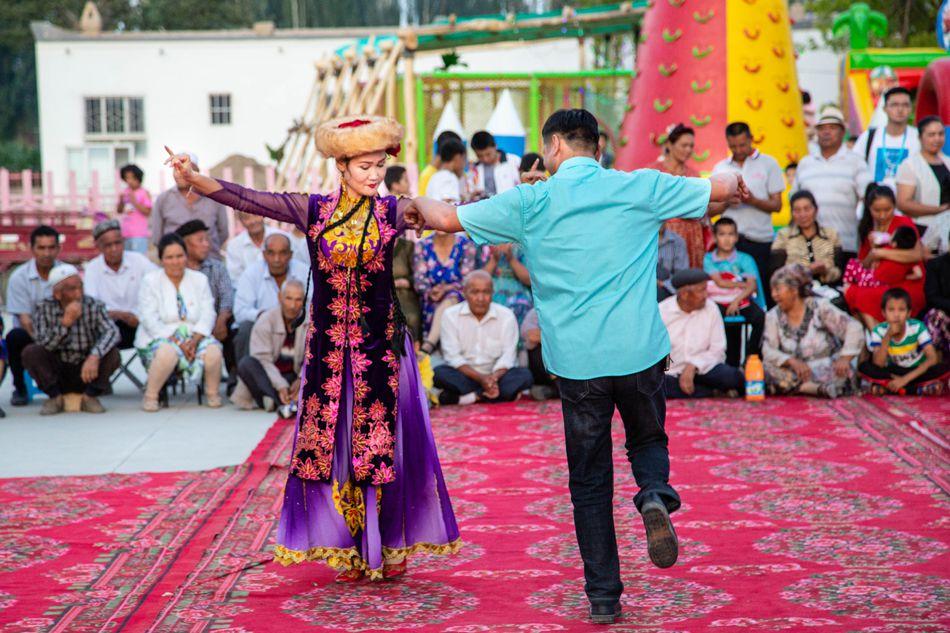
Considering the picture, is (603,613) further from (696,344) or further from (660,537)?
(696,344)

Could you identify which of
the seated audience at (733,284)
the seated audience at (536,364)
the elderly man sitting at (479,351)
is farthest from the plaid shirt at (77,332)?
the seated audience at (733,284)

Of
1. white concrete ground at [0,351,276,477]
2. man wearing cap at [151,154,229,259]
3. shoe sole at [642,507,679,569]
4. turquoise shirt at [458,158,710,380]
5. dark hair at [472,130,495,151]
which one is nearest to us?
shoe sole at [642,507,679,569]

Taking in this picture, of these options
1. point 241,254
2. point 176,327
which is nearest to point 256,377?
point 176,327

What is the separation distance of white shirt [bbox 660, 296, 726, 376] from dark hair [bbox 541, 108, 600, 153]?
505 cm

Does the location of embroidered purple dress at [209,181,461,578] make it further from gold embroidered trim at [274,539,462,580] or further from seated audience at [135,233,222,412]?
seated audience at [135,233,222,412]

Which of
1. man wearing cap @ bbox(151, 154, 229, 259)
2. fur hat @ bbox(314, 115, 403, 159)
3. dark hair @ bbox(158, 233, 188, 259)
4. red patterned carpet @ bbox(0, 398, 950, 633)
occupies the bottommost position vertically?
red patterned carpet @ bbox(0, 398, 950, 633)

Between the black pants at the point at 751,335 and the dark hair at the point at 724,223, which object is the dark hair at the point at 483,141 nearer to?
the dark hair at the point at 724,223

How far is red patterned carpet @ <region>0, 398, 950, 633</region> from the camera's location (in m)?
4.14

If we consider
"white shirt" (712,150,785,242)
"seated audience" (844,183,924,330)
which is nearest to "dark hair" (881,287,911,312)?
"seated audience" (844,183,924,330)

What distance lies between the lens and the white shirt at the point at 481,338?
904 centimetres

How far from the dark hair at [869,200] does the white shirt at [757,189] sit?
684 mm

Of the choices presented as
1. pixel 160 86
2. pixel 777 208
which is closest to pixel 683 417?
pixel 777 208

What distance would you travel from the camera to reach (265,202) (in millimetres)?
4539

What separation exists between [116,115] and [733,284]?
79.6ft
